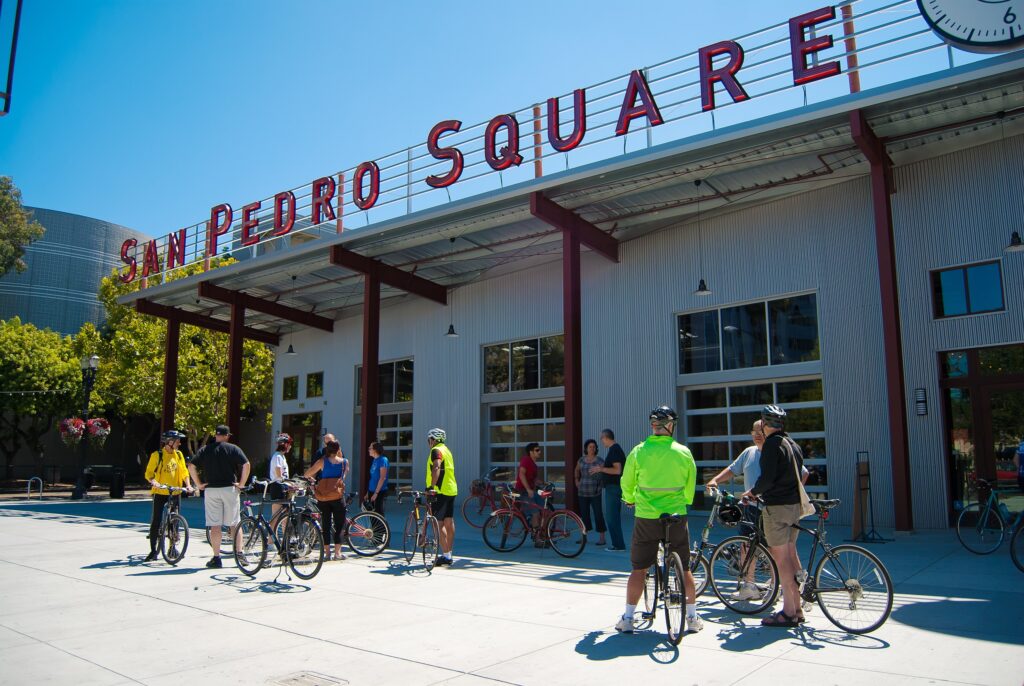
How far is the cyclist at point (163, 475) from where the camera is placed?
37.3 feet

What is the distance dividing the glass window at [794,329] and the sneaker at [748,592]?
9.82 meters

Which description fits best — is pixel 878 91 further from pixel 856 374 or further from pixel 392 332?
pixel 392 332

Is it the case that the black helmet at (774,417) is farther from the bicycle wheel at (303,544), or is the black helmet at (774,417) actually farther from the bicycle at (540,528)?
the bicycle wheel at (303,544)

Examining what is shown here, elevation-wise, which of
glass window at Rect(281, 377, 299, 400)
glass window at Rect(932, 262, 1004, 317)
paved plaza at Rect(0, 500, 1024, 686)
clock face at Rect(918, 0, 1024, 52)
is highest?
clock face at Rect(918, 0, 1024, 52)

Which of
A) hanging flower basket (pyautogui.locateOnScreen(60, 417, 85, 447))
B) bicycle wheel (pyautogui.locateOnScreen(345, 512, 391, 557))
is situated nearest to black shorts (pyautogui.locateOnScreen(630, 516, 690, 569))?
bicycle wheel (pyautogui.locateOnScreen(345, 512, 391, 557))

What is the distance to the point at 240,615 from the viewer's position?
764cm

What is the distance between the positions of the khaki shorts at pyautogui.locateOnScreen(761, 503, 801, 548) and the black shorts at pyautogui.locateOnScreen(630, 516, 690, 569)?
0.80 m

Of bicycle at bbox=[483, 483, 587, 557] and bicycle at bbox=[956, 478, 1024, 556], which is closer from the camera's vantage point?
bicycle at bbox=[956, 478, 1024, 556]

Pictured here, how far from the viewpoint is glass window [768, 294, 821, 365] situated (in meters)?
16.1

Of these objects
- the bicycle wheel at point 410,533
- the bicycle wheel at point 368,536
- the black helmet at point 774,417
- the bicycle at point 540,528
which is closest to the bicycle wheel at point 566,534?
the bicycle at point 540,528

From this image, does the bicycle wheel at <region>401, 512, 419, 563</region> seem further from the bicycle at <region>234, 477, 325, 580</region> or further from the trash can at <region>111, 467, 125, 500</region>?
the trash can at <region>111, 467, 125, 500</region>

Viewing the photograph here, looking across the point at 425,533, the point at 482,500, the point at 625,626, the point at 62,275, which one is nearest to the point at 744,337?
the point at 482,500

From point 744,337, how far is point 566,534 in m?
7.73

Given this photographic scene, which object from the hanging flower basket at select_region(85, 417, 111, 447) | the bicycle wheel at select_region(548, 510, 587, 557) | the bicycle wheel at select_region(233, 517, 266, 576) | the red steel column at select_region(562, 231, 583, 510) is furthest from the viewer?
the hanging flower basket at select_region(85, 417, 111, 447)
